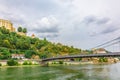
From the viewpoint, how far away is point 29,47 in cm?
12231

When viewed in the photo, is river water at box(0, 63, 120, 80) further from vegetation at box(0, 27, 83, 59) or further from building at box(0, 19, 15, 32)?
building at box(0, 19, 15, 32)

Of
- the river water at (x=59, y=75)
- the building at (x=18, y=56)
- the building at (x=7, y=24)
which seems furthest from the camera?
the building at (x=7, y=24)

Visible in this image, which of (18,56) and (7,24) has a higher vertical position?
(7,24)

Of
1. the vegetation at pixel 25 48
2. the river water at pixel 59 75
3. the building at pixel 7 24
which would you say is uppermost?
the building at pixel 7 24

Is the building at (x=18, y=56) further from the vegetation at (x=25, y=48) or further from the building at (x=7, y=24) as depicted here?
the building at (x=7, y=24)

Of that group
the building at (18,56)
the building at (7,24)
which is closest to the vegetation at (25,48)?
the building at (18,56)

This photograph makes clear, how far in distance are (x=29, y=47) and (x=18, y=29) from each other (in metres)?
28.2

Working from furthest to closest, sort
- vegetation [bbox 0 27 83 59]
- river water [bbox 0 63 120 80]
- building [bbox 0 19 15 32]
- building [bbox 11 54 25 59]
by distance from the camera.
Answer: building [bbox 0 19 15 32] → vegetation [bbox 0 27 83 59] → building [bbox 11 54 25 59] → river water [bbox 0 63 120 80]

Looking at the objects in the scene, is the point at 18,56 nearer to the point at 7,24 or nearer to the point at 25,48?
the point at 25,48

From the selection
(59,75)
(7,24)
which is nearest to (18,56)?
(7,24)

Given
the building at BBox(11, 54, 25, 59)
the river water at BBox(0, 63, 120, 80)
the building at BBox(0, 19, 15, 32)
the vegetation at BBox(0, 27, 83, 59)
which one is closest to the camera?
the river water at BBox(0, 63, 120, 80)

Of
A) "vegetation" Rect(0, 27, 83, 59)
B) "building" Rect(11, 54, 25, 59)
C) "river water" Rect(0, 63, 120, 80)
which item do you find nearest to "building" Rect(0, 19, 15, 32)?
"vegetation" Rect(0, 27, 83, 59)

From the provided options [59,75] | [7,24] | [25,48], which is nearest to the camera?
[59,75]

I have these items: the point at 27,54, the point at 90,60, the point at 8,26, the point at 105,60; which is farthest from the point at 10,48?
the point at 105,60
